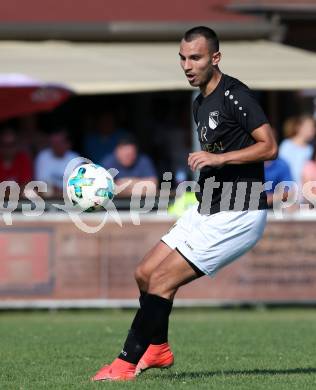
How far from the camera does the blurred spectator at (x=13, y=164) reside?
53.2 ft

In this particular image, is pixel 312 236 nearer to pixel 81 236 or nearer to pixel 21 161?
pixel 81 236

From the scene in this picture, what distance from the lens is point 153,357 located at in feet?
27.7

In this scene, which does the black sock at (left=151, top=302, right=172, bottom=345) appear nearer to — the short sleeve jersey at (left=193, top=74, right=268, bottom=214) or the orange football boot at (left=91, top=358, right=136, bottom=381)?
the orange football boot at (left=91, top=358, right=136, bottom=381)

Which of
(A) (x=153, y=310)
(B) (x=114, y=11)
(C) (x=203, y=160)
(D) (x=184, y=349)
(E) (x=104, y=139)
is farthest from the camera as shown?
(B) (x=114, y=11)

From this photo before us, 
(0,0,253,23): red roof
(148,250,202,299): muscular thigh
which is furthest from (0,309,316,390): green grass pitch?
(0,0,253,23): red roof

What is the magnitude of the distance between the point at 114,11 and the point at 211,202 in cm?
1188

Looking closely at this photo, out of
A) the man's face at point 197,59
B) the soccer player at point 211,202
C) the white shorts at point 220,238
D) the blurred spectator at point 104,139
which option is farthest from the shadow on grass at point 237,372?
Result: the blurred spectator at point 104,139

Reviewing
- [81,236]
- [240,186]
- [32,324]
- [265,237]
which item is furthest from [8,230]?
[240,186]

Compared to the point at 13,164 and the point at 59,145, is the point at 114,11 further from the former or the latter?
the point at 13,164

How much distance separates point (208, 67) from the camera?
26.6ft

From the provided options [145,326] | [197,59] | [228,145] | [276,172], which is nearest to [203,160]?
[228,145]

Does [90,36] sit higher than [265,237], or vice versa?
[90,36]

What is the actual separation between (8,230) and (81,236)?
91 cm

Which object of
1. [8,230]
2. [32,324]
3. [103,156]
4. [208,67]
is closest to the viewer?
[208,67]
